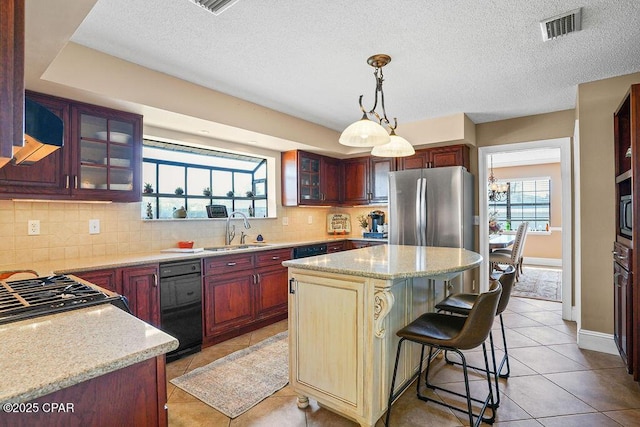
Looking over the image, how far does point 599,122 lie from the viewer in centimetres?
298

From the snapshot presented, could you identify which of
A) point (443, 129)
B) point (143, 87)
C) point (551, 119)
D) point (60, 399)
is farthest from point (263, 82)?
point (551, 119)

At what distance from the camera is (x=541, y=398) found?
2209 mm

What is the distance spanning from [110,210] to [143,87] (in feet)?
3.78

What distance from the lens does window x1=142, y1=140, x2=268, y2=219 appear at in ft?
11.4

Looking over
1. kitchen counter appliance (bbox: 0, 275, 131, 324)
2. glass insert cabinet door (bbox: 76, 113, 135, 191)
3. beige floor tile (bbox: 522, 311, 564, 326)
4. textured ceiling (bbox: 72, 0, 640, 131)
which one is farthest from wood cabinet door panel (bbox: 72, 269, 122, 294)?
beige floor tile (bbox: 522, 311, 564, 326)

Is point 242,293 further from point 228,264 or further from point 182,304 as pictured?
point 182,304

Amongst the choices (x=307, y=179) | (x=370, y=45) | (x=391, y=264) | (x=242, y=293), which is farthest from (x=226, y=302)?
(x=370, y=45)

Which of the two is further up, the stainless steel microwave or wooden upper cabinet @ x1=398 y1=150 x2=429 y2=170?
wooden upper cabinet @ x1=398 y1=150 x2=429 y2=170

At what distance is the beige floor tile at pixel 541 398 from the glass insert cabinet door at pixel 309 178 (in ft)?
10.1

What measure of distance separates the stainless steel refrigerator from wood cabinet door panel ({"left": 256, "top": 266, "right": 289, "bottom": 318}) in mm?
1528

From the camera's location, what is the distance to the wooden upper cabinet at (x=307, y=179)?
4.54 metres

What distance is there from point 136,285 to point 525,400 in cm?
287

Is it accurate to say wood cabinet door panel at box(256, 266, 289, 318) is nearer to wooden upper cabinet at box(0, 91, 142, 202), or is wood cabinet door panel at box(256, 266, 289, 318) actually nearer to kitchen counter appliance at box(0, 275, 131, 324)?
wooden upper cabinet at box(0, 91, 142, 202)

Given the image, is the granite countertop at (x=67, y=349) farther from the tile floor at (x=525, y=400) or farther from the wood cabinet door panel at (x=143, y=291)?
the wood cabinet door panel at (x=143, y=291)
